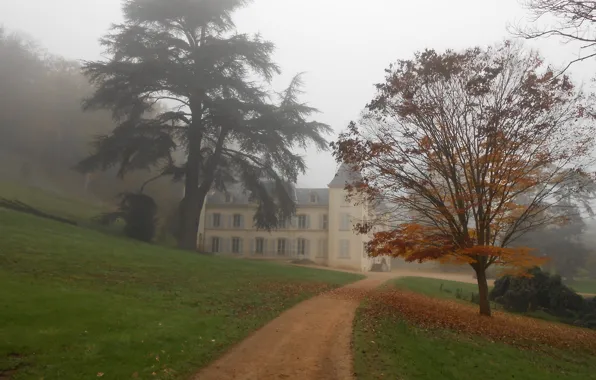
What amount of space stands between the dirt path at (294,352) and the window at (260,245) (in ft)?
110

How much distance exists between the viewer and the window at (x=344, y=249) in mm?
43844

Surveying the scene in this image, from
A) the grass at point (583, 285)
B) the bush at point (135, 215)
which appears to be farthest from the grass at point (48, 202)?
the grass at point (583, 285)

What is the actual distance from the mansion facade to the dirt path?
30761 mm

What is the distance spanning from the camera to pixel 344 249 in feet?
144

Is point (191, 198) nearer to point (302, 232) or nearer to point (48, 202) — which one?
point (48, 202)

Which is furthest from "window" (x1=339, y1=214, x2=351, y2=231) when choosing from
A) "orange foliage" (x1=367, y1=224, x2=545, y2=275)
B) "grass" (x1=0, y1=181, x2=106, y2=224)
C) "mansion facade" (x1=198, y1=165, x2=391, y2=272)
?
"orange foliage" (x1=367, y1=224, x2=545, y2=275)

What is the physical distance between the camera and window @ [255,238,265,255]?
154ft

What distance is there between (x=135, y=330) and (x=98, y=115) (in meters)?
40.4

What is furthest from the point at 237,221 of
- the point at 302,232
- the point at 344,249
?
the point at 344,249

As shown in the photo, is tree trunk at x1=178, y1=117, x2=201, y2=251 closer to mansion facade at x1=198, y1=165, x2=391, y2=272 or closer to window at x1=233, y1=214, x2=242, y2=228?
mansion facade at x1=198, y1=165, x2=391, y2=272

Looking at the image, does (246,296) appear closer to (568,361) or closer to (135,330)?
(135,330)

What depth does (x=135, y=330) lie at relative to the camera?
908 centimetres

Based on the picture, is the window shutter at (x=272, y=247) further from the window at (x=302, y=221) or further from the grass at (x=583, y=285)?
the grass at (x=583, y=285)

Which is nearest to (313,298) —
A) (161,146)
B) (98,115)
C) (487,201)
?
(487,201)
